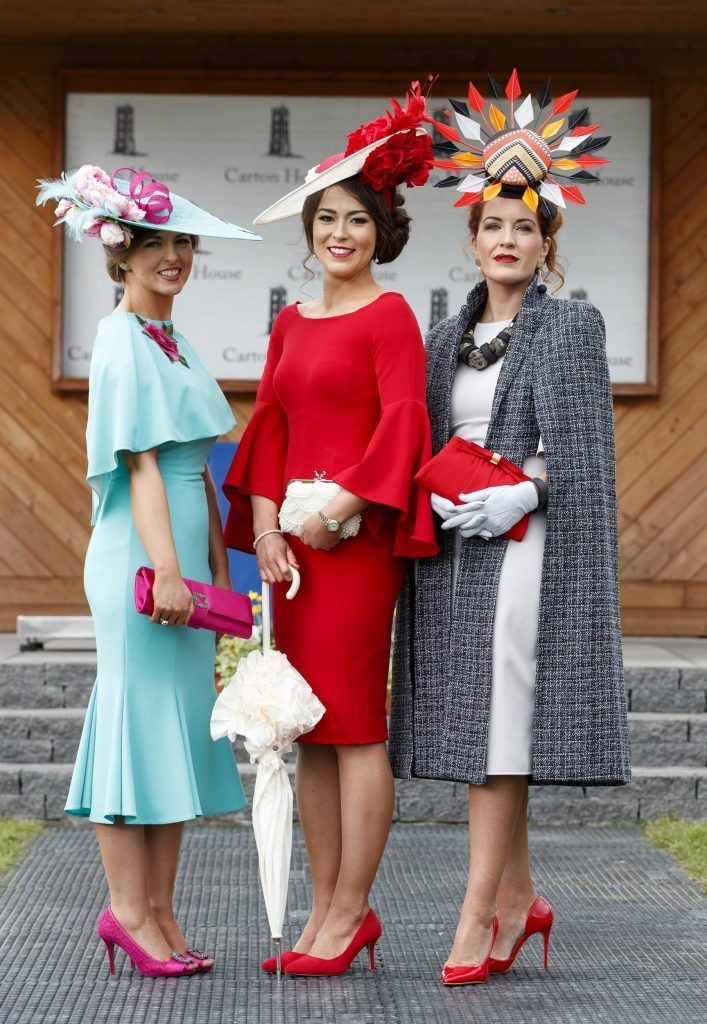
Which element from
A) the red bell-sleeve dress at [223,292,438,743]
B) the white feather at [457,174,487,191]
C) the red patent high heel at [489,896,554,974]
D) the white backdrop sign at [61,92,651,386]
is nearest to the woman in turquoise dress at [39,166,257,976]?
the red bell-sleeve dress at [223,292,438,743]

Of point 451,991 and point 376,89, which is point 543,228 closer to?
point 451,991

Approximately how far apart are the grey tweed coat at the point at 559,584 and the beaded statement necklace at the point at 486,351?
0.04 metres

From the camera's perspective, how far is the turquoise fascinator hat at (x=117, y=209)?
10.9 ft

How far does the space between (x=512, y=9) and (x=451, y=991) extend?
4.59 meters

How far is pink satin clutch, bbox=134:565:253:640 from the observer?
3.22 metres

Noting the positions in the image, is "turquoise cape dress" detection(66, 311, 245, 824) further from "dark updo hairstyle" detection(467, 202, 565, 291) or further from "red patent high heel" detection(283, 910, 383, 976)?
"dark updo hairstyle" detection(467, 202, 565, 291)

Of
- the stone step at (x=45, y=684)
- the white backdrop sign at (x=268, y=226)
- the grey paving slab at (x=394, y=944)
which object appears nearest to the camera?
the grey paving slab at (x=394, y=944)

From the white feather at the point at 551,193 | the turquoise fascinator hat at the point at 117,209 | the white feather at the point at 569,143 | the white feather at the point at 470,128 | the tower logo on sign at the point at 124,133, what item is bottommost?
the turquoise fascinator hat at the point at 117,209

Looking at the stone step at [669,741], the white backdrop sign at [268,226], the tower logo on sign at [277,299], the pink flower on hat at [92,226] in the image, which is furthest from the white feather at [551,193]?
the tower logo on sign at [277,299]

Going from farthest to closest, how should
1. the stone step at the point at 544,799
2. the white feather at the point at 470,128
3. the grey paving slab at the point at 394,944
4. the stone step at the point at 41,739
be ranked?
the stone step at the point at 41,739 → the stone step at the point at 544,799 → the white feather at the point at 470,128 → the grey paving slab at the point at 394,944

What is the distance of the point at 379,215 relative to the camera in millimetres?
3365

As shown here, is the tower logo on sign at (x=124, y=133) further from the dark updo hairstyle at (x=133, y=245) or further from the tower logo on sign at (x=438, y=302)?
the dark updo hairstyle at (x=133, y=245)

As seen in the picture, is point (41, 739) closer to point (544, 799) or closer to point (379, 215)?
point (544, 799)

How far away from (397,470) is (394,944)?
128 cm
